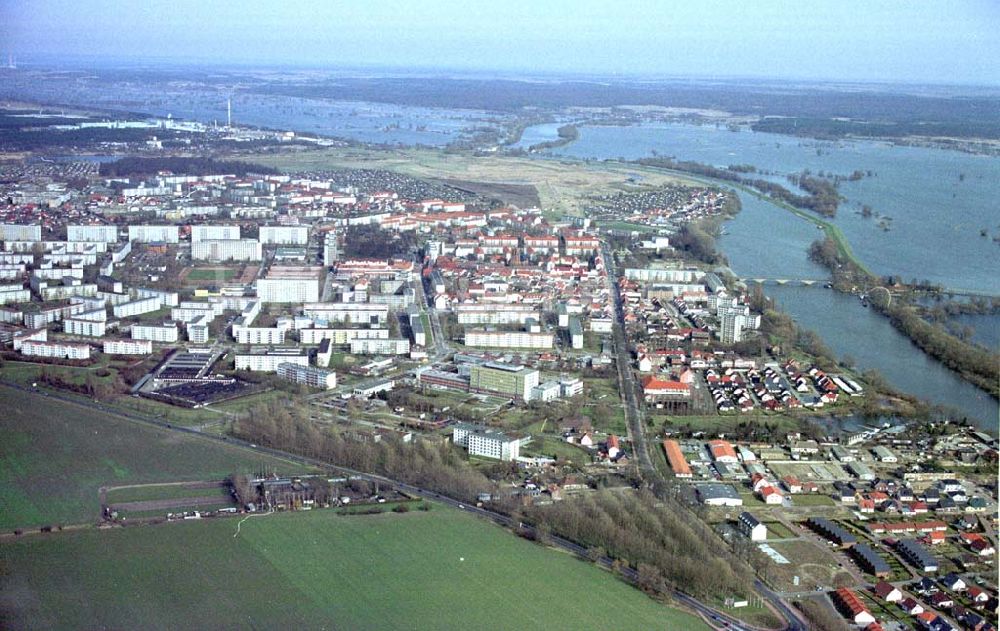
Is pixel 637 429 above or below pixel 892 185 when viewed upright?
below

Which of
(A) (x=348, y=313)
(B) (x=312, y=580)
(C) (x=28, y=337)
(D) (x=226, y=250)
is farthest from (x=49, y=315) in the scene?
(B) (x=312, y=580)

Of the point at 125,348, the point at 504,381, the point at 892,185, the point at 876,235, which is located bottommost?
the point at 125,348

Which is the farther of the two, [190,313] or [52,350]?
[190,313]

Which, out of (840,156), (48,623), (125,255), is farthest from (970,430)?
(840,156)

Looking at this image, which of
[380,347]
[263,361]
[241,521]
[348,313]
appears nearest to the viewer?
[241,521]

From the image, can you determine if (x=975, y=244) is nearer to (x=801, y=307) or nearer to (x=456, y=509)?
(x=801, y=307)

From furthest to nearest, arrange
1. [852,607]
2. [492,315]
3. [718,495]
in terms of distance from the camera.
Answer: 1. [492,315]
2. [718,495]
3. [852,607]

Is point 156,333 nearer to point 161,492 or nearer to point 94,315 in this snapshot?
point 94,315

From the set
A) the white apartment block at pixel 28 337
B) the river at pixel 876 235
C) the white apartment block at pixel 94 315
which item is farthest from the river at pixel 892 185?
the white apartment block at pixel 28 337
